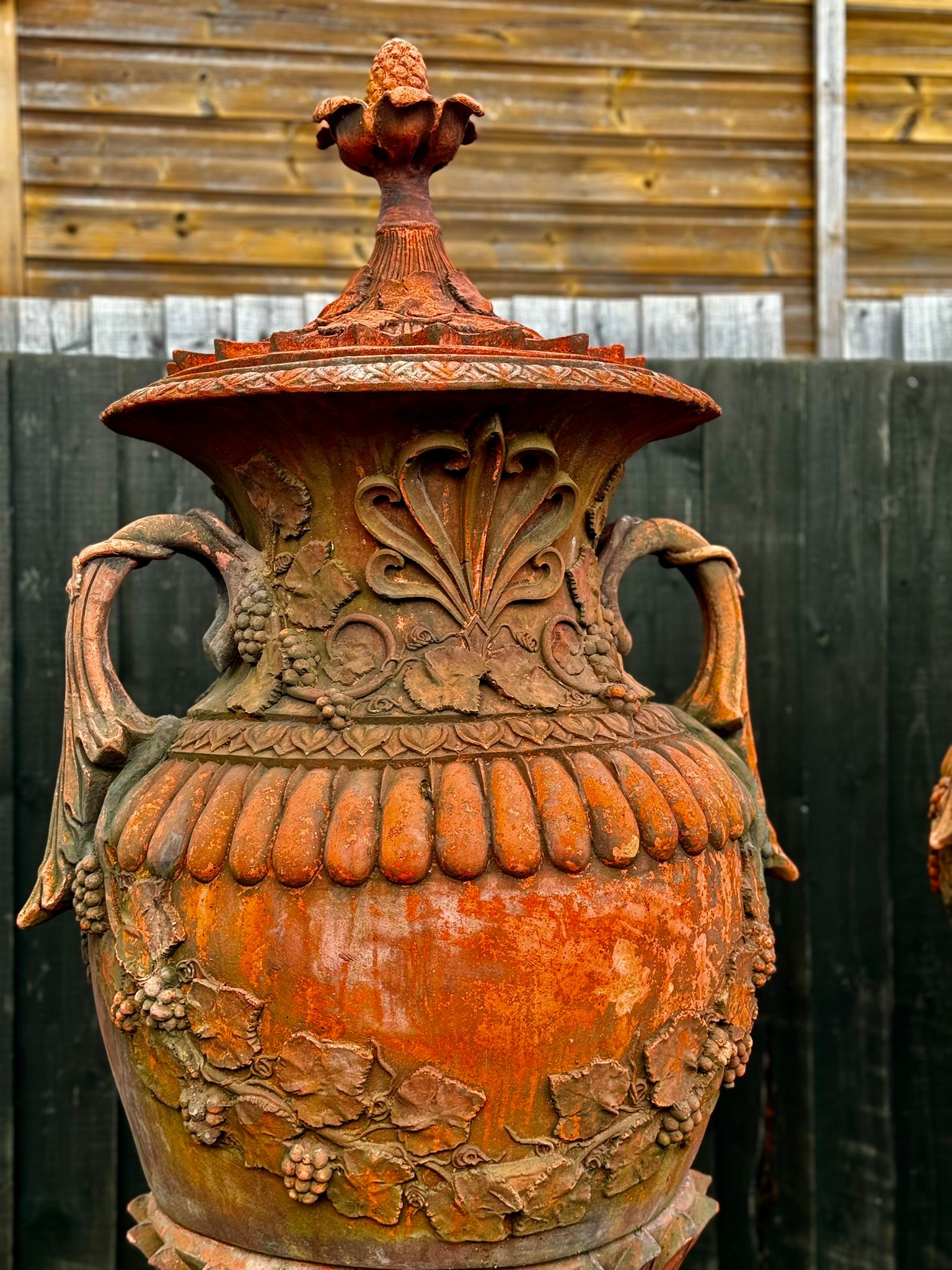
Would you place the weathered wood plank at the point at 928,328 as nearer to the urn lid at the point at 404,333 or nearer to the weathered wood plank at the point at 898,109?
the weathered wood plank at the point at 898,109

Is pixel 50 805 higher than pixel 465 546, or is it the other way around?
pixel 465 546

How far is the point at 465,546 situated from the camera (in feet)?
5.65

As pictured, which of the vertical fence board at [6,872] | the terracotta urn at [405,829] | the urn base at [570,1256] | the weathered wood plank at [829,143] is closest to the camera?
the terracotta urn at [405,829]

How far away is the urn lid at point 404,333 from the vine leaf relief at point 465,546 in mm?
111

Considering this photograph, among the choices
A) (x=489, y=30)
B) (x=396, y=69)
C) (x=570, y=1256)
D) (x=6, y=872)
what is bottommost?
(x=570, y=1256)

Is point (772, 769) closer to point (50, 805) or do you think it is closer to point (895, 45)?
point (50, 805)

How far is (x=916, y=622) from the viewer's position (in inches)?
113

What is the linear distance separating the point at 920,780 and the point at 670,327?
4.10 feet

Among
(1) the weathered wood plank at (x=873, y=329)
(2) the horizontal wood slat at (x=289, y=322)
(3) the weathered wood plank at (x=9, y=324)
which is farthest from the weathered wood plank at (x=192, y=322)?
(1) the weathered wood plank at (x=873, y=329)

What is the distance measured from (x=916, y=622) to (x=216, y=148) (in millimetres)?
2285

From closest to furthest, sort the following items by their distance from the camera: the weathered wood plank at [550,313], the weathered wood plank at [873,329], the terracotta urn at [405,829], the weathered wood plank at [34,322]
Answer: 1. the terracotta urn at [405,829]
2. the weathered wood plank at [34,322]
3. the weathered wood plank at [550,313]
4. the weathered wood plank at [873,329]

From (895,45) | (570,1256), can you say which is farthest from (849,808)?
(895,45)

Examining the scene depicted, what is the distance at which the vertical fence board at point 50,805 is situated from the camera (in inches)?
104

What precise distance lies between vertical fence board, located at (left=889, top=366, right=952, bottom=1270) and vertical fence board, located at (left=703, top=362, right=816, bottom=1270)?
0.77 feet
